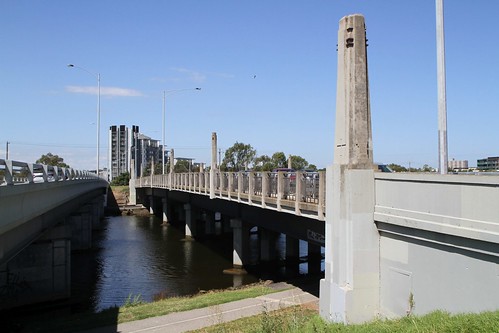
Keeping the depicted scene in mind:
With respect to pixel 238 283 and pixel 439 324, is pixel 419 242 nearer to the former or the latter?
pixel 439 324

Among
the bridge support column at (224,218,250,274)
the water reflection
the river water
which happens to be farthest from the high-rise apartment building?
the bridge support column at (224,218,250,274)

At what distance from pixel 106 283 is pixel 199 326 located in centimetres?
1378

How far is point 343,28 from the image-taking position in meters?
12.1

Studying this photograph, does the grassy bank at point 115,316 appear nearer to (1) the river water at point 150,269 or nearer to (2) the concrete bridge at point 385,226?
(1) the river water at point 150,269

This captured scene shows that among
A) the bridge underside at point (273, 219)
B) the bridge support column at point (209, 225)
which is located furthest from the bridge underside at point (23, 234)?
the bridge support column at point (209, 225)

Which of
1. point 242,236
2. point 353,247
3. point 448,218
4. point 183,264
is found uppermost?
point 448,218

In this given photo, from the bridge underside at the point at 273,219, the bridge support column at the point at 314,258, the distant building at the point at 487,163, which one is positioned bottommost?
the bridge support column at the point at 314,258

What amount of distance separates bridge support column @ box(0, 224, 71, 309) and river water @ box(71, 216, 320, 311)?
1.32m

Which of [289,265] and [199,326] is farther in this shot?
[289,265]

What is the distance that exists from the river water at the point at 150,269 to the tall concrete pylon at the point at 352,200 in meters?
11.4

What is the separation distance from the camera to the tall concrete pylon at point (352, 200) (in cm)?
1133

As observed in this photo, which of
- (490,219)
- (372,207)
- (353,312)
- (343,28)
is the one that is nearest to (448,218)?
(490,219)

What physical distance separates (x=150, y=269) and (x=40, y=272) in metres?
9.28

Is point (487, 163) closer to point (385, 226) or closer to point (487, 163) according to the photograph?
A: point (487, 163)
